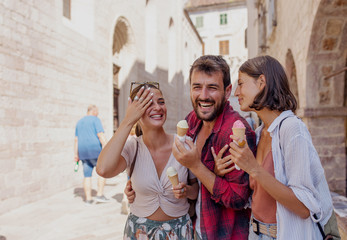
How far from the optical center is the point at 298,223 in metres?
1.39

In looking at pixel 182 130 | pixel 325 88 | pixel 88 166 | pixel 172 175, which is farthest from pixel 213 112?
pixel 88 166

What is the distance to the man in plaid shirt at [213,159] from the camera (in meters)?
1.51

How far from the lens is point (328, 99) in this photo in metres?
4.30

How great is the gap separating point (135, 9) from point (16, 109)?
7958mm

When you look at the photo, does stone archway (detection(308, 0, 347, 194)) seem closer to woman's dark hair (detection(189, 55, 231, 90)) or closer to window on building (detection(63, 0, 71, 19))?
woman's dark hair (detection(189, 55, 231, 90))

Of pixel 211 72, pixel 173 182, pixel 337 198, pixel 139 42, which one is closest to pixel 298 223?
pixel 173 182

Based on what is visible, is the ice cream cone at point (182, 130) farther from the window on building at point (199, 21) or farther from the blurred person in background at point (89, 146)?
the window on building at point (199, 21)

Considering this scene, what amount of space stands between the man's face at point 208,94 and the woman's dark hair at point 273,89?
0.23 meters

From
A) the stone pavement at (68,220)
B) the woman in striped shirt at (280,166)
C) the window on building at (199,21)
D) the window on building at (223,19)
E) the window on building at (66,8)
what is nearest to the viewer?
the woman in striped shirt at (280,166)

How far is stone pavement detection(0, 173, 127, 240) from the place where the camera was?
4064 mm

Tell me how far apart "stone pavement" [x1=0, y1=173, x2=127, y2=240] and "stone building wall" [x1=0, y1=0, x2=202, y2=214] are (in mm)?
436

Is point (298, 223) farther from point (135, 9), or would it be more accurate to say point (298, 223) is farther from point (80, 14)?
point (135, 9)

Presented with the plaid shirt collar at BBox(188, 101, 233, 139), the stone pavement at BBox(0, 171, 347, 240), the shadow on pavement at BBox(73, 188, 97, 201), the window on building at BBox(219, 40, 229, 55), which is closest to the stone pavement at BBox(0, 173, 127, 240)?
the stone pavement at BBox(0, 171, 347, 240)

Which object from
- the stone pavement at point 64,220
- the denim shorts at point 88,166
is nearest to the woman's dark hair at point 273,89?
the stone pavement at point 64,220
